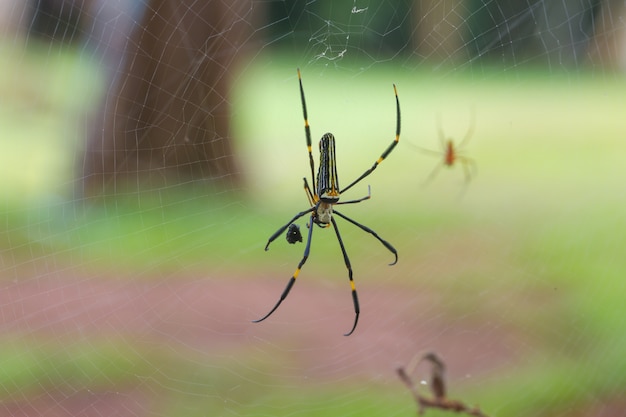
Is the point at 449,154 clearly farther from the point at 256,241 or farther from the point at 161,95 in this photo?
the point at 161,95

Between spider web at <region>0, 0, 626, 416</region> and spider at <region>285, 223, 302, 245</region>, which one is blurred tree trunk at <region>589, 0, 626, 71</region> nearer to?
spider web at <region>0, 0, 626, 416</region>

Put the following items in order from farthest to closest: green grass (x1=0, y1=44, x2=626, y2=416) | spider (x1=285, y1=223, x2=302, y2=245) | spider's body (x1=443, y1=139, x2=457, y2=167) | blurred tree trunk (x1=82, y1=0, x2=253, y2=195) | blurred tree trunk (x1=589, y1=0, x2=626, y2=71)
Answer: blurred tree trunk (x1=589, y1=0, x2=626, y2=71)
blurred tree trunk (x1=82, y1=0, x2=253, y2=195)
spider's body (x1=443, y1=139, x2=457, y2=167)
green grass (x1=0, y1=44, x2=626, y2=416)
spider (x1=285, y1=223, x2=302, y2=245)

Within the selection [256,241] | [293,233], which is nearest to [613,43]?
[256,241]

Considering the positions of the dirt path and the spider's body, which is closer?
the dirt path

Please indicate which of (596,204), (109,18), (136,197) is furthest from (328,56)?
(596,204)

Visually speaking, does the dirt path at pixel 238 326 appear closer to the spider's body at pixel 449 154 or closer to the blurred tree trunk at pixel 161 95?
the spider's body at pixel 449 154

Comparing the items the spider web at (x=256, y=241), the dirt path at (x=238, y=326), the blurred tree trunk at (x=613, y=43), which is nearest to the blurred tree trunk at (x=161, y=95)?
the spider web at (x=256, y=241)

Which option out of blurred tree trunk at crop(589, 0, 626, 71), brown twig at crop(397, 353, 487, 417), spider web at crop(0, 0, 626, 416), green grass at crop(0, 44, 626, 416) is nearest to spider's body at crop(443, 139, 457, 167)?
spider web at crop(0, 0, 626, 416)
